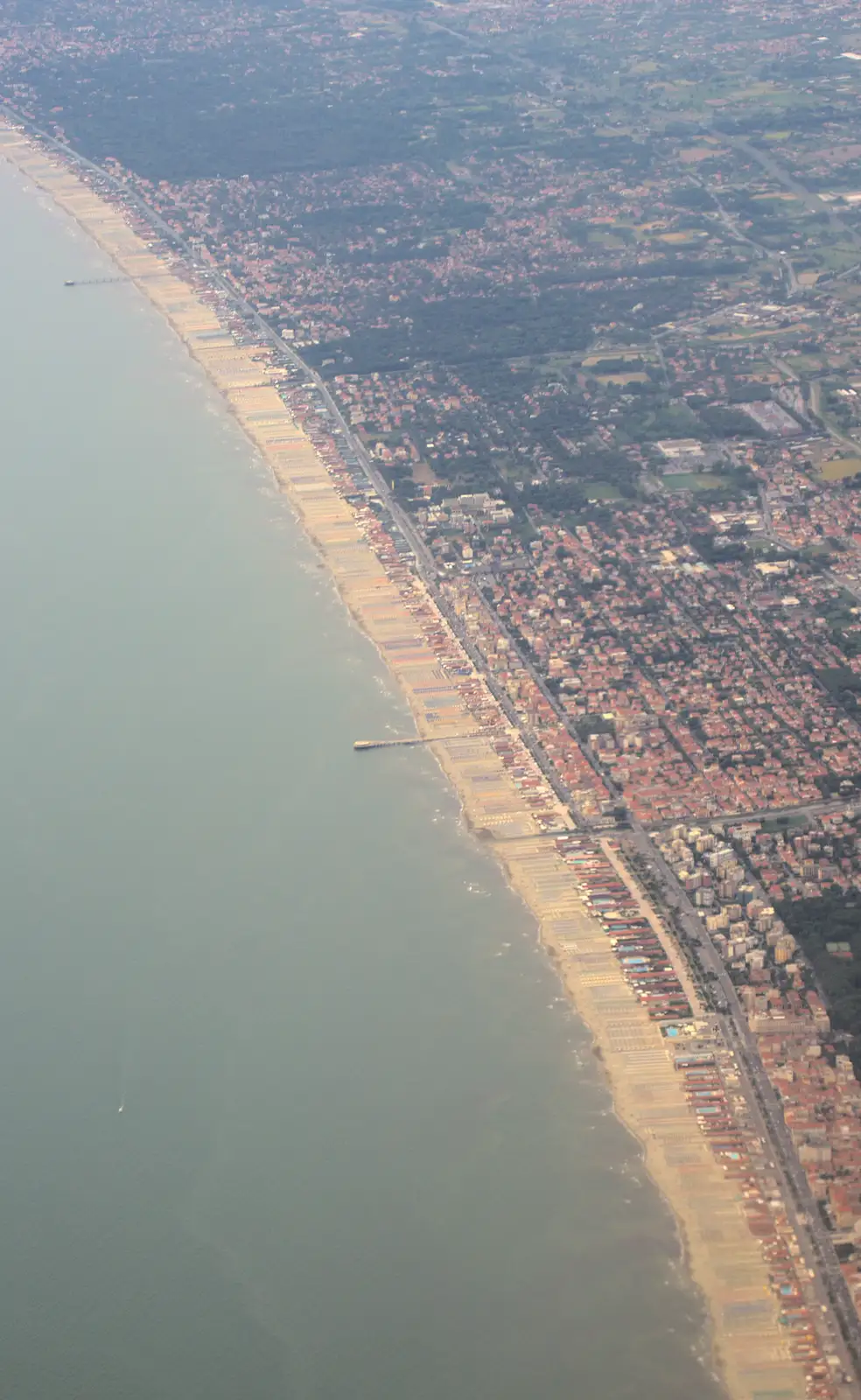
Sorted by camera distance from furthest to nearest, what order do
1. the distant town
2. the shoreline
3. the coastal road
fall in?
the distant town, the shoreline, the coastal road

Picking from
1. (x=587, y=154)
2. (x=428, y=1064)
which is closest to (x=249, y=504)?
(x=428, y=1064)

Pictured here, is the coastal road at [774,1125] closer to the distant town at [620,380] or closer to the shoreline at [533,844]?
the distant town at [620,380]

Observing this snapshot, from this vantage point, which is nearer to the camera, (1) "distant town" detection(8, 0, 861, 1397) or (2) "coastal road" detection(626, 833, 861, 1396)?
(2) "coastal road" detection(626, 833, 861, 1396)

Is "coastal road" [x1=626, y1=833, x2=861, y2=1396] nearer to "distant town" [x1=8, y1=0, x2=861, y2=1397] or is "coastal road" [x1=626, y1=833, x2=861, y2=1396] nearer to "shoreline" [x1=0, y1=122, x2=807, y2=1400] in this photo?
"distant town" [x1=8, y1=0, x2=861, y2=1397]

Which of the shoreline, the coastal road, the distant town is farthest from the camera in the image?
the distant town

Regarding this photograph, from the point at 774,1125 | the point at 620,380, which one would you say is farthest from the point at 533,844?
the point at 620,380

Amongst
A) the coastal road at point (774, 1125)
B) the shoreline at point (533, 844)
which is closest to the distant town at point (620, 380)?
the coastal road at point (774, 1125)

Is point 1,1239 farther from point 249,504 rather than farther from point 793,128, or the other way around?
point 793,128

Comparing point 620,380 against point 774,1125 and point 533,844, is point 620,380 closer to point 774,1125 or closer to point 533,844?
point 533,844

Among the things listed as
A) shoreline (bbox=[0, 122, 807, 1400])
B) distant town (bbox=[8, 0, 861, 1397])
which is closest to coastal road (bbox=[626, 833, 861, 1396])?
distant town (bbox=[8, 0, 861, 1397])
